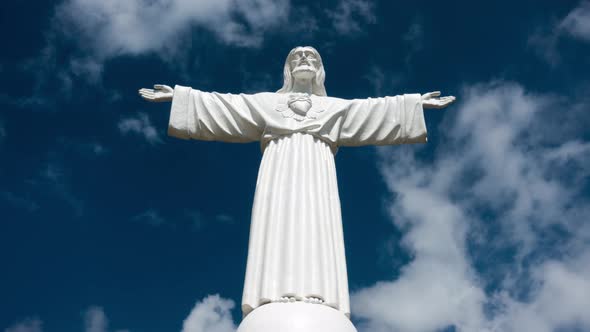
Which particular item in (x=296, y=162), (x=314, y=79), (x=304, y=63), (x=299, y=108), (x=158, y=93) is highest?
(x=304, y=63)

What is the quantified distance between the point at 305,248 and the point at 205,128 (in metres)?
2.65

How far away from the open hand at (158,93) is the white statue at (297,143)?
1 cm

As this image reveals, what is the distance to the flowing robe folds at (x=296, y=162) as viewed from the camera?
20.4ft

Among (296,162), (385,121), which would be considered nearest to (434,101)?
(385,121)

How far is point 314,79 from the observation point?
8930 mm

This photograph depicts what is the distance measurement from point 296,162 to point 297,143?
383mm

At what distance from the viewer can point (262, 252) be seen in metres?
6.58

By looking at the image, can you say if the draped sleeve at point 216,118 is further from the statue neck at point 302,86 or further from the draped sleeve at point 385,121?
the draped sleeve at point 385,121

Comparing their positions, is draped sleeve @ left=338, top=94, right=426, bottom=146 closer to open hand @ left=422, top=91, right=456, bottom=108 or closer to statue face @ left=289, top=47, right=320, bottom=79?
open hand @ left=422, top=91, right=456, bottom=108

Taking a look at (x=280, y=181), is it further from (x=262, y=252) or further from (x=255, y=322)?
(x=255, y=322)

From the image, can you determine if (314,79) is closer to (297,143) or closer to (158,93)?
(297,143)

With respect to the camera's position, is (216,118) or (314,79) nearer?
(216,118)

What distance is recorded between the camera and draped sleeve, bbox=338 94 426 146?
825 centimetres

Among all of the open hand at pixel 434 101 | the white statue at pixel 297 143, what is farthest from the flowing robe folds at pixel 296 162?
the open hand at pixel 434 101
